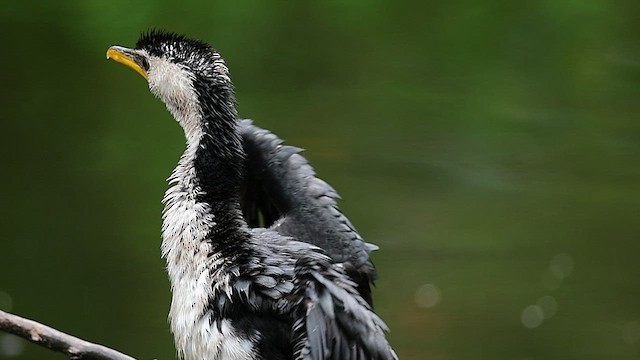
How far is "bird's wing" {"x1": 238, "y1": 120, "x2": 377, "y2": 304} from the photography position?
2961mm

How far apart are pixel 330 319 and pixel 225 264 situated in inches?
10.3

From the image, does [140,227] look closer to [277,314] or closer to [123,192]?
[123,192]

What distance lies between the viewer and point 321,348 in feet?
7.98

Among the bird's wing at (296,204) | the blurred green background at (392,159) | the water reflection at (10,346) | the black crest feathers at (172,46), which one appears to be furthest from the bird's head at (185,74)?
the water reflection at (10,346)

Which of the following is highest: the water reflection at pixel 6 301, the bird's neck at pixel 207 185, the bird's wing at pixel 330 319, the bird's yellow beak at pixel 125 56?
the water reflection at pixel 6 301

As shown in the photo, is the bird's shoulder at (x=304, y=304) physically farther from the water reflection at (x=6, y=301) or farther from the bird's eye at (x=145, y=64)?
the water reflection at (x=6, y=301)

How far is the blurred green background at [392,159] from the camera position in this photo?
480 cm

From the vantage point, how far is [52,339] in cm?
246

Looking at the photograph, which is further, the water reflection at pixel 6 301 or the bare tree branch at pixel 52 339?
the water reflection at pixel 6 301

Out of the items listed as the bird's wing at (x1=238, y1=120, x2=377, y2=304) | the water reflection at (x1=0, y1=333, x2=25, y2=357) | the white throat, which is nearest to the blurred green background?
the water reflection at (x1=0, y1=333, x2=25, y2=357)

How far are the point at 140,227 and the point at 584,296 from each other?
1.86 m

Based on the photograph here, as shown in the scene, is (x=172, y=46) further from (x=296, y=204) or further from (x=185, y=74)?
(x=296, y=204)

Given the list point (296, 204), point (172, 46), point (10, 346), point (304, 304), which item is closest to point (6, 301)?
point (10, 346)

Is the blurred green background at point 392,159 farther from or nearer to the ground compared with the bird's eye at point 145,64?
farther from the ground
